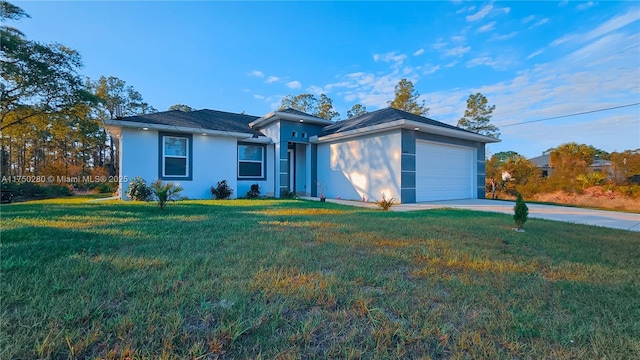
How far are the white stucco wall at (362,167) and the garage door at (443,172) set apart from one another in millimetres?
1193

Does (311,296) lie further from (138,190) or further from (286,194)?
(286,194)

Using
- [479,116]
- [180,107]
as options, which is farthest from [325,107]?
[180,107]

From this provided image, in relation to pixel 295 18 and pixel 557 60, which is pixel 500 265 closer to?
pixel 295 18

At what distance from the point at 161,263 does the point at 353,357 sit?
7.52ft

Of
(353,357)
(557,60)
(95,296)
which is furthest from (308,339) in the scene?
(557,60)

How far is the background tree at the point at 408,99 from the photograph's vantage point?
21.6m

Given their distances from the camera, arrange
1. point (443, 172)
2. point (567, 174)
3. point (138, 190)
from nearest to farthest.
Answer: point (138, 190) < point (443, 172) < point (567, 174)

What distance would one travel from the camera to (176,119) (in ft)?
35.5

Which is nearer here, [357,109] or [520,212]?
[520,212]

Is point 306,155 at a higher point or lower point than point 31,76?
lower

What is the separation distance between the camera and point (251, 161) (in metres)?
12.6

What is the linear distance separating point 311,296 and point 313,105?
1000 inches

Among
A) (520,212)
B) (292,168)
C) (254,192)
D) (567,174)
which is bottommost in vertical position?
(520,212)

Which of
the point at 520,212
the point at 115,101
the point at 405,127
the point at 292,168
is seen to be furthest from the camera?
the point at 115,101
